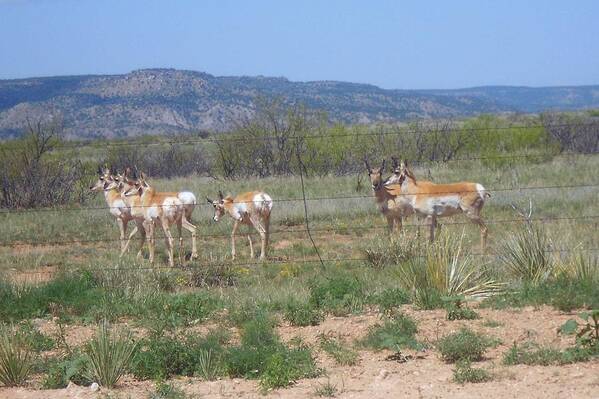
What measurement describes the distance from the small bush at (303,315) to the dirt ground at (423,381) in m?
0.63

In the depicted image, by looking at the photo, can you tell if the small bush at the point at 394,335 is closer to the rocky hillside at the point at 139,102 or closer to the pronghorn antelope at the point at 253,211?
the pronghorn antelope at the point at 253,211

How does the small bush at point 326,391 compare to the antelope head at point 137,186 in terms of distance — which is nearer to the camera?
the small bush at point 326,391

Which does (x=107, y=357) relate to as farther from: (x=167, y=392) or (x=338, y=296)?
(x=338, y=296)

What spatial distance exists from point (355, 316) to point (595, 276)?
10.1 ft

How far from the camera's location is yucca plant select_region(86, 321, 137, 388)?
336 inches

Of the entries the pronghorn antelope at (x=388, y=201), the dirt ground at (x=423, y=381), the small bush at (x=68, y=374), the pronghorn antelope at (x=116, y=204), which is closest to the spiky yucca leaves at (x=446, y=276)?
the dirt ground at (x=423, y=381)

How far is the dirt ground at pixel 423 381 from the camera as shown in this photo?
7891 millimetres

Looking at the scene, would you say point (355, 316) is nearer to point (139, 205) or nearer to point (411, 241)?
point (411, 241)

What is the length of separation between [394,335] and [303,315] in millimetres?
1527

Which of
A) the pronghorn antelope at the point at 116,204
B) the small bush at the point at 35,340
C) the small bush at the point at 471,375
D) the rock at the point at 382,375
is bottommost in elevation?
the pronghorn antelope at the point at 116,204

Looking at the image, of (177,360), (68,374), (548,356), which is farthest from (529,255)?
(68,374)

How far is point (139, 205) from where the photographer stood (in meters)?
19.1

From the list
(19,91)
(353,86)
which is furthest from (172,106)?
(353,86)

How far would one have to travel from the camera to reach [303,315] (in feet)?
35.0
